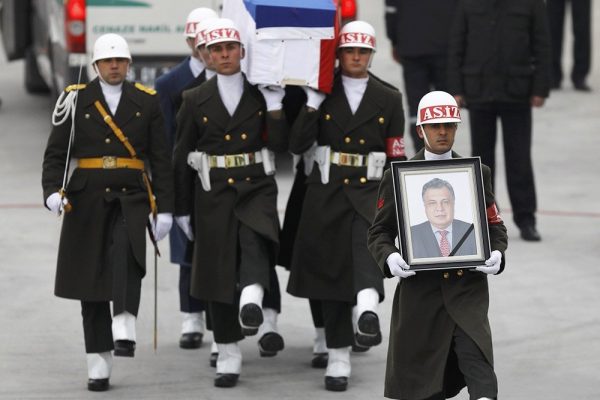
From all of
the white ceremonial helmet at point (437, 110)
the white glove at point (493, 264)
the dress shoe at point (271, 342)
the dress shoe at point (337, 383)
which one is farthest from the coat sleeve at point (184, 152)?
the white glove at point (493, 264)

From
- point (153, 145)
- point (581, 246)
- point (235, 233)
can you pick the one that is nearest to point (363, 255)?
point (235, 233)

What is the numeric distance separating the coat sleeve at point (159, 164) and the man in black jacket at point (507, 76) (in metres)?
4.01

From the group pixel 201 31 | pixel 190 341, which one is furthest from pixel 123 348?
pixel 201 31

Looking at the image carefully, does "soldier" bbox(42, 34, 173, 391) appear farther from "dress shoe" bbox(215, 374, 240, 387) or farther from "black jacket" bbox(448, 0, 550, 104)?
"black jacket" bbox(448, 0, 550, 104)

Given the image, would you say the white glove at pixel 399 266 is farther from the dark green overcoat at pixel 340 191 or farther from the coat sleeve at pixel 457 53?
the coat sleeve at pixel 457 53

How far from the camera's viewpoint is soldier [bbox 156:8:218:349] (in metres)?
9.59

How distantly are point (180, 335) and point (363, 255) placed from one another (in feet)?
5.38

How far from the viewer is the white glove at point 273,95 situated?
8.76m

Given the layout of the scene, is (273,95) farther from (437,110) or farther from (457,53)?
(457,53)

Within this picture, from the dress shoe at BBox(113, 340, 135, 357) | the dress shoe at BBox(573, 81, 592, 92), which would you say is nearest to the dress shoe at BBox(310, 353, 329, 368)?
the dress shoe at BBox(113, 340, 135, 357)

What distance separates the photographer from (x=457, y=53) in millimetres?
12383

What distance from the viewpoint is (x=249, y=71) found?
875 centimetres

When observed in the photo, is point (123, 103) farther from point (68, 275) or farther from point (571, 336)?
point (571, 336)

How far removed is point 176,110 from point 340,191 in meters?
1.31
